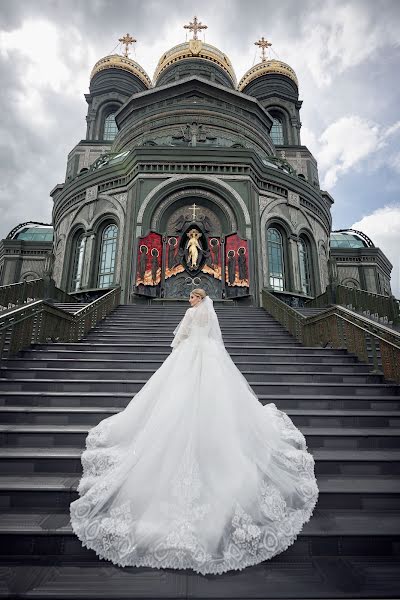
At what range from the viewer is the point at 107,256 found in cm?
Answer: 1847

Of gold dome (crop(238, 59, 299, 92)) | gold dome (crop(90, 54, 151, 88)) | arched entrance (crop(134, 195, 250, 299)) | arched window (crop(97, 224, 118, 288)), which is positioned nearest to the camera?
arched entrance (crop(134, 195, 250, 299))

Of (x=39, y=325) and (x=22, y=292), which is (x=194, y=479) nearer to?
(x=39, y=325)

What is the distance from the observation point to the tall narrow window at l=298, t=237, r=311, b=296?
1897 centimetres

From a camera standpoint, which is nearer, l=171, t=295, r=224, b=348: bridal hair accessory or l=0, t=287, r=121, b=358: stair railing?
l=171, t=295, r=224, b=348: bridal hair accessory

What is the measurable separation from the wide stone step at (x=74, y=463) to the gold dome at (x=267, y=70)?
38217 mm

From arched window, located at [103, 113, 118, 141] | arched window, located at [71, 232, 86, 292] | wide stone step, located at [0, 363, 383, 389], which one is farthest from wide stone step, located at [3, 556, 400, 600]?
arched window, located at [103, 113, 118, 141]

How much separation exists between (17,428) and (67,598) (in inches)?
99.2

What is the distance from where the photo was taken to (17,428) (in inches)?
177

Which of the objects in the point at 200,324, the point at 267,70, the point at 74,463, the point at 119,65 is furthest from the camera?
the point at 267,70

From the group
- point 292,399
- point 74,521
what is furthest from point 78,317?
point 74,521

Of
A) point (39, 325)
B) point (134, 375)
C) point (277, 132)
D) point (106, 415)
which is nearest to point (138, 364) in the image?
point (134, 375)

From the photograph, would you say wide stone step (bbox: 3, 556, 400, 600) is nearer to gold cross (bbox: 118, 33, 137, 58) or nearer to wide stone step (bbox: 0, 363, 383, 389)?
wide stone step (bbox: 0, 363, 383, 389)

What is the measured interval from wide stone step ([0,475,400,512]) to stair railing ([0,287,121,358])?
362 cm

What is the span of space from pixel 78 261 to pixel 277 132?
79.4ft
